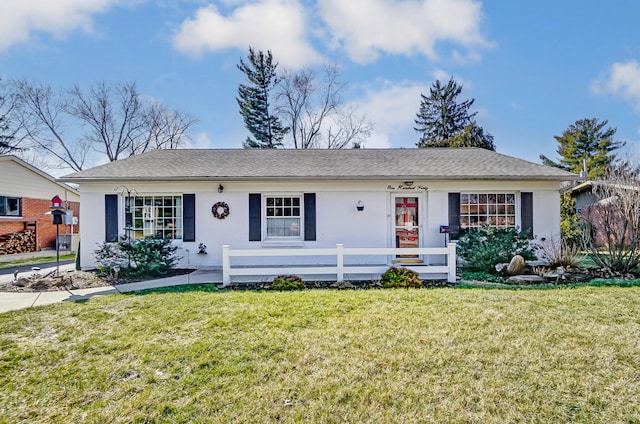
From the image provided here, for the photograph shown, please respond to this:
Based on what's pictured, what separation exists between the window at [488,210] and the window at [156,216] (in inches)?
337

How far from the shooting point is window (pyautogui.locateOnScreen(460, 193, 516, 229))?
31.4 feet

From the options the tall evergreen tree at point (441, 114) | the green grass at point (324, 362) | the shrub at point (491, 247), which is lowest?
the green grass at point (324, 362)

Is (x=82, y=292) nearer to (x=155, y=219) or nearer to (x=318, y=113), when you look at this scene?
(x=155, y=219)

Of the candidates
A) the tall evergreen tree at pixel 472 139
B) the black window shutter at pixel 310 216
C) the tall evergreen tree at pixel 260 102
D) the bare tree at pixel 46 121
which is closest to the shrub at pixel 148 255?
the black window shutter at pixel 310 216

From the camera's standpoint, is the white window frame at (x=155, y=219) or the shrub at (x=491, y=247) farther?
the white window frame at (x=155, y=219)

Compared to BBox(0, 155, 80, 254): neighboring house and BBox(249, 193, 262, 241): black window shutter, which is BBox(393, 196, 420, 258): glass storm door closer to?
BBox(249, 193, 262, 241): black window shutter

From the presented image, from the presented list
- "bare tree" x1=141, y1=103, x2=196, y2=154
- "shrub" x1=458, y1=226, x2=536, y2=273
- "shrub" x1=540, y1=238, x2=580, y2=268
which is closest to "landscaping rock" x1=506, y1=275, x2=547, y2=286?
"shrub" x1=458, y1=226, x2=536, y2=273

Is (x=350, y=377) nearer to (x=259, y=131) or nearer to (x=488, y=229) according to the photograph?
(x=488, y=229)

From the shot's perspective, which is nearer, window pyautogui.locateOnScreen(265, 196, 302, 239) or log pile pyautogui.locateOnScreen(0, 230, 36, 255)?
window pyautogui.locateOnScreen(265, 196, 302, 239)

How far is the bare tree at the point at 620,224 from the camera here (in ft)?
25.7

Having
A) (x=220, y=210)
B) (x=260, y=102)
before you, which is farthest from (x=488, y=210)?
(x=260, y=102)

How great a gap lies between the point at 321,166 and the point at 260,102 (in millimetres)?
19290

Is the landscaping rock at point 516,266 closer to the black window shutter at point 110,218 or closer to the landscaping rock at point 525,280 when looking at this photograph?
the landscaping rock at point 525,280

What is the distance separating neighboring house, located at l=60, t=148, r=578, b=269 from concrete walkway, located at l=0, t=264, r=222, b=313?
144cm
